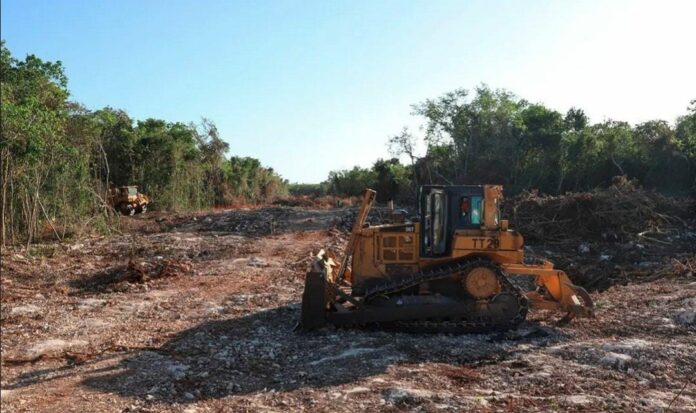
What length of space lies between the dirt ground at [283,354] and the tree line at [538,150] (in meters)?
17.5

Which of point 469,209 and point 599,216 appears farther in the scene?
point 599,216

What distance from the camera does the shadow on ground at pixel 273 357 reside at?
5.40 meters

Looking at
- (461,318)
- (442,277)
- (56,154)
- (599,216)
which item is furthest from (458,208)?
(56,154)

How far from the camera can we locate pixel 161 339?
7.12 meters

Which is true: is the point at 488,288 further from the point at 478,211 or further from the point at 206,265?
the point at 206,265

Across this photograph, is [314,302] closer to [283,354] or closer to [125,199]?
[283,354]

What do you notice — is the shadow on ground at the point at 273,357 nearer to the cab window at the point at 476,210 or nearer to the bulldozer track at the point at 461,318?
Result: the bulldozer track at the point at 461,318

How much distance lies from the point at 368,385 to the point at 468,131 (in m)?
27.7

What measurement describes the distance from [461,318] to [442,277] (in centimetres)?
55

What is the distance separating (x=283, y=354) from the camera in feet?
21.3

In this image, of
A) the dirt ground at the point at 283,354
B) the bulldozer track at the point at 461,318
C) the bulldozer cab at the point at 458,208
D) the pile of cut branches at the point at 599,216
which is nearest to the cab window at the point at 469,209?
the bulldozer cab at the point at 458,208

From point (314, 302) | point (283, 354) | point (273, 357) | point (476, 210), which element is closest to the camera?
point (273, 357)

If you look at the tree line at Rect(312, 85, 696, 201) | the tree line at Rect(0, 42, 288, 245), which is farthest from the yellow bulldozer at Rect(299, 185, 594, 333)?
the tree line at Rect(312, 85, 696, 201)

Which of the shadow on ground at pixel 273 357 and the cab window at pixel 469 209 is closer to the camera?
the shadow on ground at pixel 273 357
